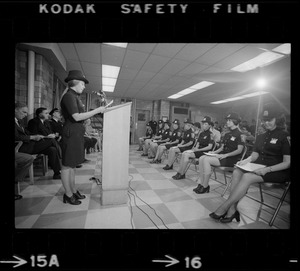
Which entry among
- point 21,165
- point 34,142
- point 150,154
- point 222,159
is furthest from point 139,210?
point 150,154

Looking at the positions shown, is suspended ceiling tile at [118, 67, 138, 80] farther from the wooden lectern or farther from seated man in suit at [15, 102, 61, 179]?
the wooden lectern

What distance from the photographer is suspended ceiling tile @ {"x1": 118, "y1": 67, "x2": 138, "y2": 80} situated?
4863mm

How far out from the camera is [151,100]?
9875 mm

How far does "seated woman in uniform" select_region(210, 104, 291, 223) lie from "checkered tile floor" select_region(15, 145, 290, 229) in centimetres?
14

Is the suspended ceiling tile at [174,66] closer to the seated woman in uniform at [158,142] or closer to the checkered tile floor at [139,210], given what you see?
the seated woman in uniform at [158,142]

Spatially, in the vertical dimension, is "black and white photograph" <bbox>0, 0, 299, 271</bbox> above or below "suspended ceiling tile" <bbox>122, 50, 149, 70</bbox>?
below

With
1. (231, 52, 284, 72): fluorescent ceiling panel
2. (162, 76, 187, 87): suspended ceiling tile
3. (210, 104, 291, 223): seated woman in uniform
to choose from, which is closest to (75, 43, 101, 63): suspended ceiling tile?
(162, 76, 187, 87): suspended ceiling tile

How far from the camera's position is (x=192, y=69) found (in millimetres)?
4457
